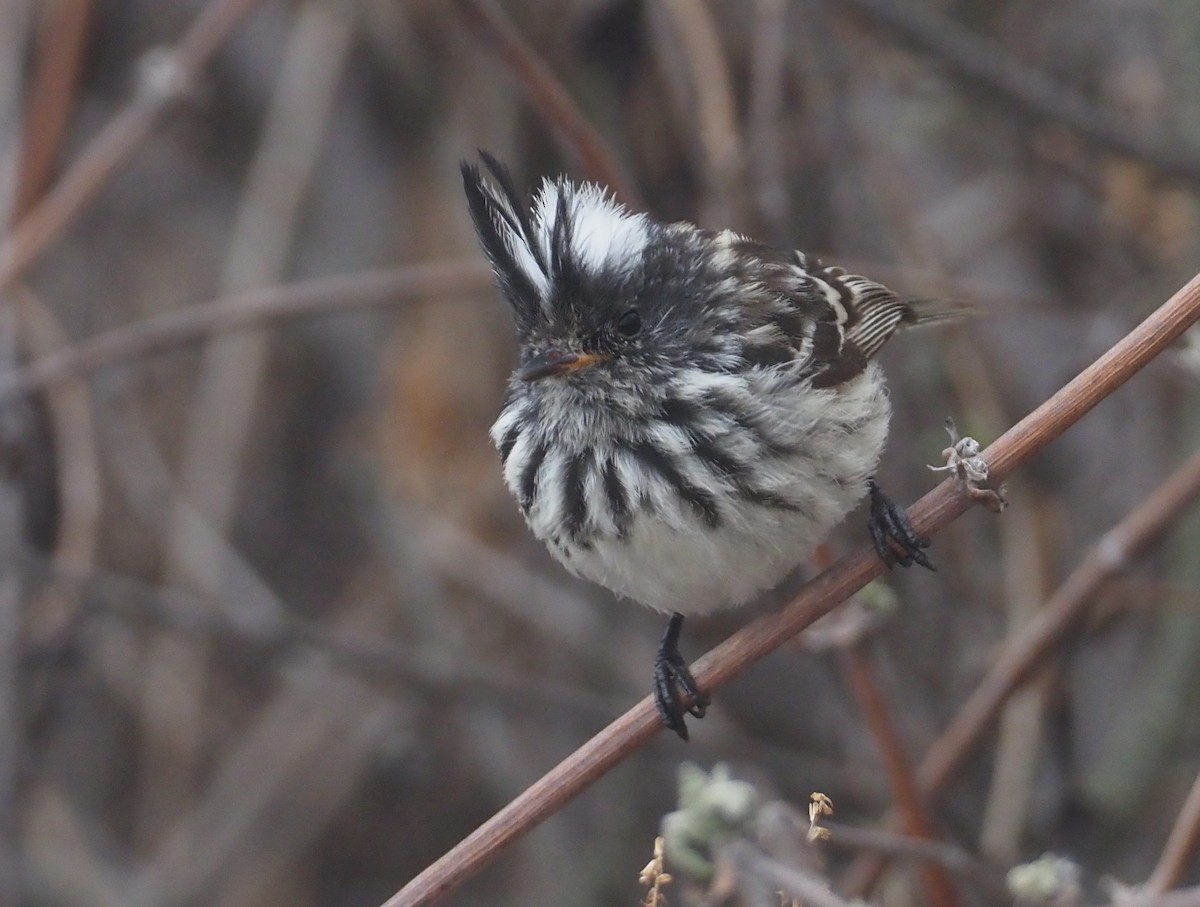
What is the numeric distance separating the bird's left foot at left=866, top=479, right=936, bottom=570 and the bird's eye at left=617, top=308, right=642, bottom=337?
2.04 ft

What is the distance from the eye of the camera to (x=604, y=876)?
552cm

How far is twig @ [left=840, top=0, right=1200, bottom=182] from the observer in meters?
4.58

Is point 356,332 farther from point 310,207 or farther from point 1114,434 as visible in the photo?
point 1114,434

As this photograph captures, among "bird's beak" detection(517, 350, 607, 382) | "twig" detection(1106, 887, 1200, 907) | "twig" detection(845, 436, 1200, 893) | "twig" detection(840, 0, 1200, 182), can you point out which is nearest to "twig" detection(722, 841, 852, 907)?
"twig" detection(1106, 887, 1200, 907)

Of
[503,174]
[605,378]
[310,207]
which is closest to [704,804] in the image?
[605,378]

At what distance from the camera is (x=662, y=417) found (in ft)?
9.86

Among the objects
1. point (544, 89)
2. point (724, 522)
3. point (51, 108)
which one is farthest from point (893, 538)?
point (51, 108)

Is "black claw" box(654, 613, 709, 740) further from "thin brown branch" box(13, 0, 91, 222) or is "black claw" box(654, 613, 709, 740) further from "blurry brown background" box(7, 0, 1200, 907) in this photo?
"thin brown branch" box(13, 0, 91, 222)

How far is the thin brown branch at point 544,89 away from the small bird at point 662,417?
0.36m

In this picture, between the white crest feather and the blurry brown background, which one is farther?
the blurry brown background

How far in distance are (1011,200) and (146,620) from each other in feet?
11.5

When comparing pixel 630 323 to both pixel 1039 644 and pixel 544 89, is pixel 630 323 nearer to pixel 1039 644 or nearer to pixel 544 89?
pixel 544 89

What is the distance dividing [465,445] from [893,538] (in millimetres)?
3256

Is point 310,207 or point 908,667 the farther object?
point 310,207
